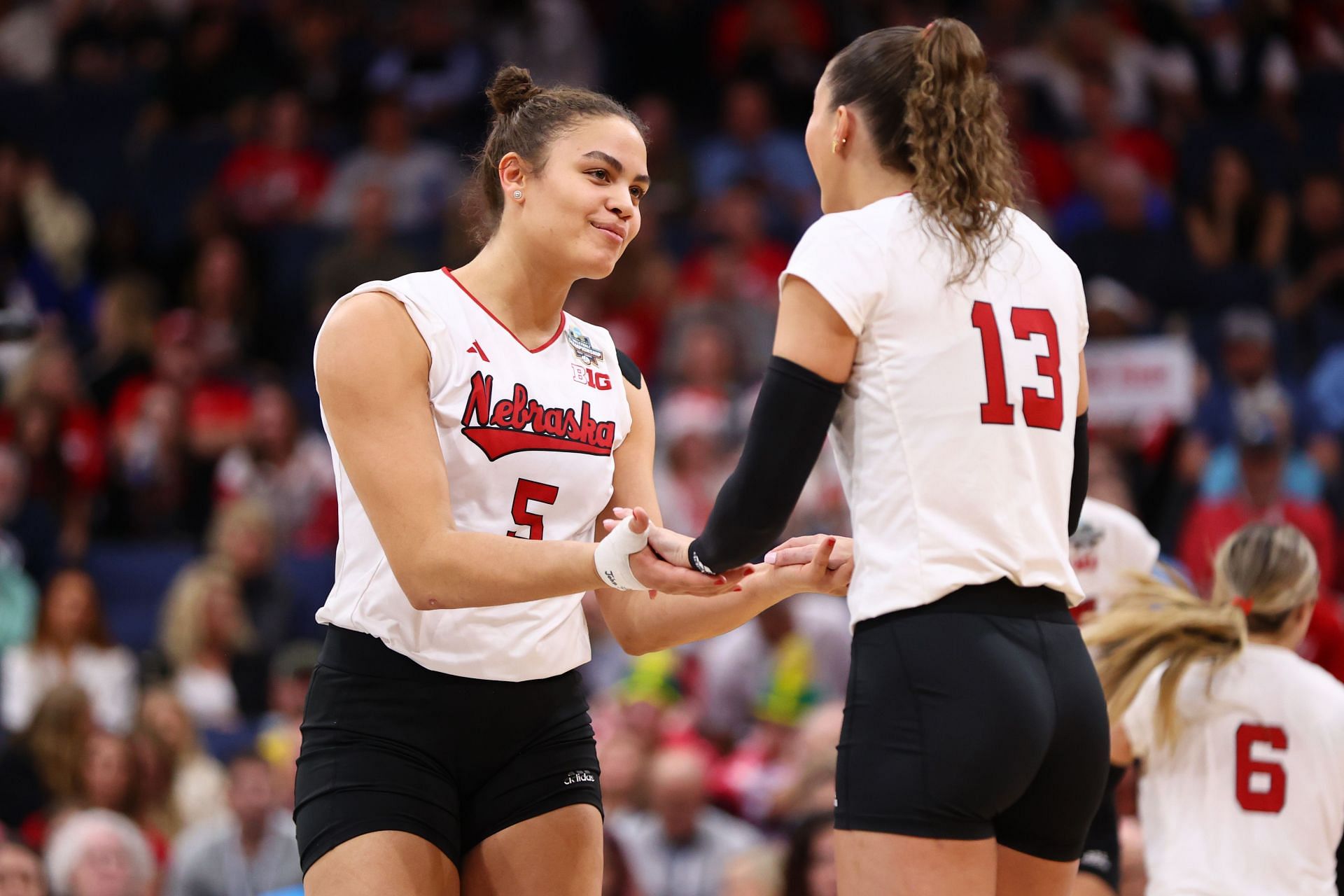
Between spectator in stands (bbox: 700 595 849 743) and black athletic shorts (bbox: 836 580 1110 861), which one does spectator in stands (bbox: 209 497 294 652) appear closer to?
spectator in stands (bbox: 700 595 849 743)

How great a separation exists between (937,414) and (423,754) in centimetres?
121

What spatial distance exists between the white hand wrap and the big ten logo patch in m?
0.50

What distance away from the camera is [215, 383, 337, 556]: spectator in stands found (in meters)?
9.55

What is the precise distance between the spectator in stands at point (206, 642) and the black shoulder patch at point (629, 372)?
5.38 metres

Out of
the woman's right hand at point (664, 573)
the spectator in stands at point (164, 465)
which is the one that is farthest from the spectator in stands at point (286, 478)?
the woman's right hand at point (664, 573)

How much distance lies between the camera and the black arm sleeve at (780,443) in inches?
105

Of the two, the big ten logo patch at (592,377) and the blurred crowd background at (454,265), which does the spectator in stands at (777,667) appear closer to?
the blurred crowd background at (454,265)

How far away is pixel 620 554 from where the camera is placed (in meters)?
3.04

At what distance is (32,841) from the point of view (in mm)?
7145

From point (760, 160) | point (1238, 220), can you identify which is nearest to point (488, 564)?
point (1238, 220)

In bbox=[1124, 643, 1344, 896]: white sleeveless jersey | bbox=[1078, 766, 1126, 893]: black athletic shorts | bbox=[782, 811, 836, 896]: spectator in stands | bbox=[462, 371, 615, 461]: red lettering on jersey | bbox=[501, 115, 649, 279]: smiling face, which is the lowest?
bbox=[782, 811, 836, 896]: spectator in stands

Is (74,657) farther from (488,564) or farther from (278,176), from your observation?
(488,564)

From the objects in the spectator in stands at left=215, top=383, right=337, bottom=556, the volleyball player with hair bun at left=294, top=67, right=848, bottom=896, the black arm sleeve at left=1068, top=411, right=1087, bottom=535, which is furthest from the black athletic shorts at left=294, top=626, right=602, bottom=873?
the spectator in stands at left=215, top=383, right=337, bottom=556

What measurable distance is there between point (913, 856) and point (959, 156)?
117 cm
